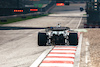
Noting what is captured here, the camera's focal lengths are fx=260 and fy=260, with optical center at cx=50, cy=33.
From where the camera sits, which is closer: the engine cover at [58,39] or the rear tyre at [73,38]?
the engine cover at [58,39]

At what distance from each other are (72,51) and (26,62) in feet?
12.5

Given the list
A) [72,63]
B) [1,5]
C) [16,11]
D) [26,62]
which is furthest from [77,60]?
[1,5]

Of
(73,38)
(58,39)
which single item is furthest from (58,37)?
(73,38)

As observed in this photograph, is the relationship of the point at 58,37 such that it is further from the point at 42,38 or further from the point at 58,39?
the point at 42,38

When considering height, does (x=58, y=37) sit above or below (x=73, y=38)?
above

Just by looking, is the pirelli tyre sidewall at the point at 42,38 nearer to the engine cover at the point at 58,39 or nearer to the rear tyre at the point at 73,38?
the engine cover at the point at 58,39

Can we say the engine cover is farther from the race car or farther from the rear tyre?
the rear tyre

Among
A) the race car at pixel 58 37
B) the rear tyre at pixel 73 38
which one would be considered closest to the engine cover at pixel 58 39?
the race car at pixel 58 37

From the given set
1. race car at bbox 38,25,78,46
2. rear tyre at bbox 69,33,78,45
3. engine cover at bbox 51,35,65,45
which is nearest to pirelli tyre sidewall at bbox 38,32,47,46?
race car at bbox 38,25,78,46

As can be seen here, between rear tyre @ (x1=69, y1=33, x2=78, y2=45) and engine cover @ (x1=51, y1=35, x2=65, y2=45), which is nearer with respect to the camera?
engine cover @ (x1=51, y1=35, x2=65, y2=45)

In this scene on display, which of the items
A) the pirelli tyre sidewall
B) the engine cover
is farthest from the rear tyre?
the pirelli tyre sidewall

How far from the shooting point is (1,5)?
78.0m

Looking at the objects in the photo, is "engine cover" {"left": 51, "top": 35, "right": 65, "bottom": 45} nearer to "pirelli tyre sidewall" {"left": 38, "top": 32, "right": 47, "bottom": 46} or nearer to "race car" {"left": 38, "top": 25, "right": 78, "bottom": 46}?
"race car" {"left": 38, "top": 25, "right": 78, "bottom": 46}

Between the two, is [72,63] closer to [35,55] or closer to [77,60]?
[77,60]
